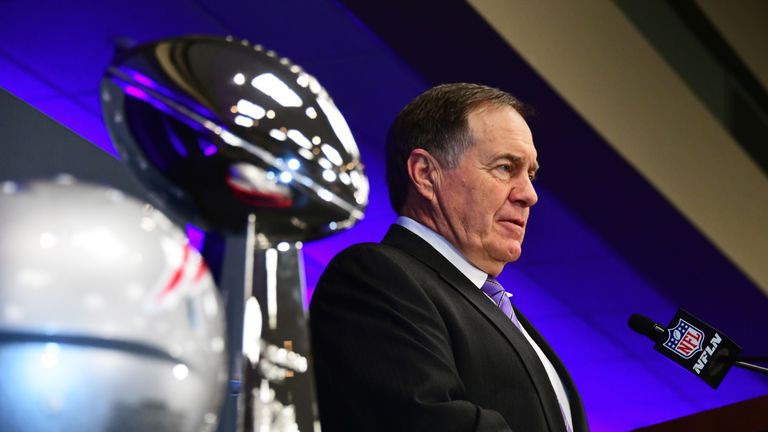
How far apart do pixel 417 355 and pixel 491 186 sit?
57 centimetres

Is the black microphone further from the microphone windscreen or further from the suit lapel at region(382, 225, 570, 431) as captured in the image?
the suit lapel at region(382, 225, 570, 431)

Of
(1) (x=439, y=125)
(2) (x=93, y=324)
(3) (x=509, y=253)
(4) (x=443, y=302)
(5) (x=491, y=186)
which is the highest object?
(1) (x=439, y=125)

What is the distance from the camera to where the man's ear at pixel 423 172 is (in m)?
1.69

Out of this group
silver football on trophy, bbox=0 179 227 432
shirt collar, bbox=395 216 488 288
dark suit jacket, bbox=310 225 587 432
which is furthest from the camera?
shirt collar, bbox=395 216 488 288

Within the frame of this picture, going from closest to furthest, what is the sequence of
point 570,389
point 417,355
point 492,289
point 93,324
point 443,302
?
point 93,324
point 417,355
point 443,302
point 570,389
point 492,289

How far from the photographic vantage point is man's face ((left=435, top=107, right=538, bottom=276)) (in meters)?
1.64

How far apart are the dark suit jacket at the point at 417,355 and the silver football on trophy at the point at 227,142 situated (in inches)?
23.6

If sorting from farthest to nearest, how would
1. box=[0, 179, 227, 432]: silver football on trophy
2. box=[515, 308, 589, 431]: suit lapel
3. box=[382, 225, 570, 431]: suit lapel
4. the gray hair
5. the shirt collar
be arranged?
the gray hair → the shirt collar → box=[515, 308, 589, 431]: suit lapel → box=[382, 225, 570, 431]: suit lapel → box=[0, 179, 227, 432]: silver football on trophy

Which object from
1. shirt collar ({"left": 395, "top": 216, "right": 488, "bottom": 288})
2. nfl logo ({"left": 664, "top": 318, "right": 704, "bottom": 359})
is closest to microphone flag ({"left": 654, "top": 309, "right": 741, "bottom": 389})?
nfl logo ({"left": 664, "top": 318, "right": 704, "bottom": 359})

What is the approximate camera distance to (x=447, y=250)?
1.61 meters

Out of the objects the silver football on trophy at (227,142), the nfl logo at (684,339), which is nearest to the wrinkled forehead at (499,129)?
the nfl logo at (684,339)

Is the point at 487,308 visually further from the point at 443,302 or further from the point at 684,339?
the point at 684,339

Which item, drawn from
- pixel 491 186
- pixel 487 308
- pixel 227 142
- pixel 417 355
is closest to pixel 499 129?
pixel 491 186

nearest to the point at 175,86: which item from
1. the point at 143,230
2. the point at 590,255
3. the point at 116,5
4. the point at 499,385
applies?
the point at 143,230
